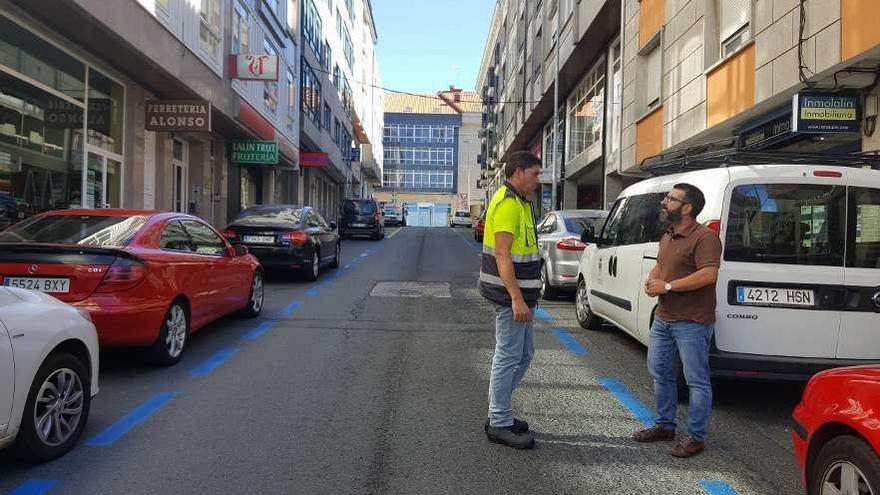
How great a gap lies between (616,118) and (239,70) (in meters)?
11.1

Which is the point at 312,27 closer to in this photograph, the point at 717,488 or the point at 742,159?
the point at 742,159

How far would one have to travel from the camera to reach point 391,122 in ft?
317

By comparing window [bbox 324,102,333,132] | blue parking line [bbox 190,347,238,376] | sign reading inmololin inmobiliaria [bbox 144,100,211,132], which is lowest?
blue parking line [bbox 190,347,238,376]

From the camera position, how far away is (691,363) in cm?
412

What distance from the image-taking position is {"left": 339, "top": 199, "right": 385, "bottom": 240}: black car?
97.2 feet

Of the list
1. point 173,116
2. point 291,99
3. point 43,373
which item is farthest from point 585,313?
point 291,99

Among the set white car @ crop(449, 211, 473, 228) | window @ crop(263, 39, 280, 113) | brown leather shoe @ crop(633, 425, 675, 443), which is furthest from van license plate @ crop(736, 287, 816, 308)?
white car @ crop(449, 211, 473, 228)

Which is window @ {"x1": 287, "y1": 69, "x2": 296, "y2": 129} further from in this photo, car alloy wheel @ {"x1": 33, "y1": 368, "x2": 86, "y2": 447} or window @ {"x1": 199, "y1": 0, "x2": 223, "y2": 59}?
car alloy wheel @ {"x1": 33, "y1": 368, "x2": 86, "y2": 447}

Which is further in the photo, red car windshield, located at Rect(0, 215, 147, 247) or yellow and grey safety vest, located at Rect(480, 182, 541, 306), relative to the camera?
red car windshield, located at Rect(0, 215, 147, 247)

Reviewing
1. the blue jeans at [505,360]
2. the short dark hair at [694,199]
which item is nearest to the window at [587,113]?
the short dark hair at [694,199]

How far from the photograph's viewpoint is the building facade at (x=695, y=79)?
8.86 meters

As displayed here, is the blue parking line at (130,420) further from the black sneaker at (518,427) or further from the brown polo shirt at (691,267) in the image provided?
the brown polo shirt at (691,267)

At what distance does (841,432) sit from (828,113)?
7353mm

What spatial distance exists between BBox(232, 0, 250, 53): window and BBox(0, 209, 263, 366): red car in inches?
509
